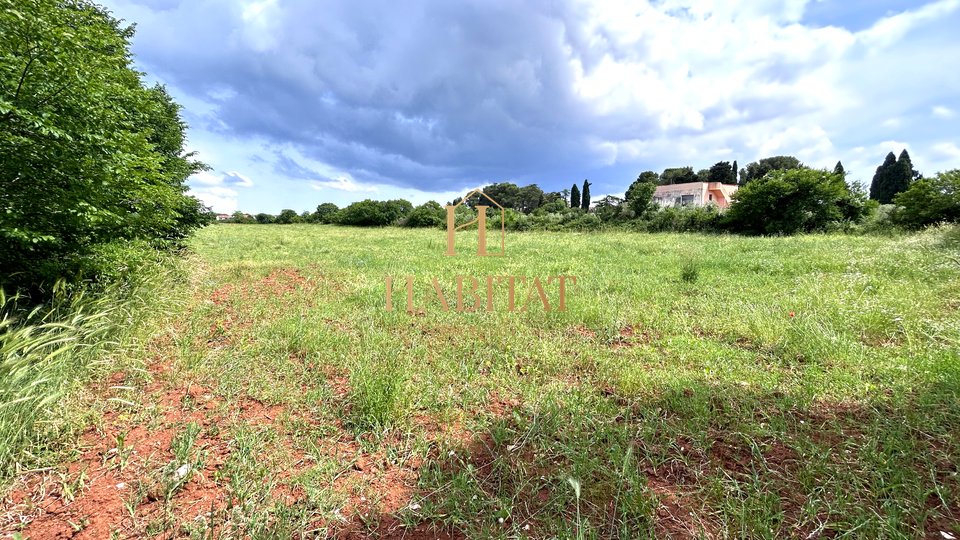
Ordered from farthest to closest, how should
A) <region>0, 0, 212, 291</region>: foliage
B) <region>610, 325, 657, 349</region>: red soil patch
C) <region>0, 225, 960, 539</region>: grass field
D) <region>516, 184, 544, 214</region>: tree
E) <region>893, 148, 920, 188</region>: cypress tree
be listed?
1. <region>893, 148, 920, 188</region>: cypress tree
2. <region>516, 184, 544, 214</region>: tree
3. <region>610, 325, 657, 349</region>: red soil patch
4. <region>0, 0, 212, 291</region>: foliage
5. <region>0, 225, 960, 539</region>: grass field

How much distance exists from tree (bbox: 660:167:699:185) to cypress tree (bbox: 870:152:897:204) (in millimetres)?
18030

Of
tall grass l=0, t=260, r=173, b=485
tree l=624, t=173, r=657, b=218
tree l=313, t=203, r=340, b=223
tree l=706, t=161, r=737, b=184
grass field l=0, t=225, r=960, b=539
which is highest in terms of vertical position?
tree l=706, t=161, r=737, b=184

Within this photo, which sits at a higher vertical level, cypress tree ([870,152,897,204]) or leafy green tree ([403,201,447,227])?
cypress tree ([870,152,897,204])

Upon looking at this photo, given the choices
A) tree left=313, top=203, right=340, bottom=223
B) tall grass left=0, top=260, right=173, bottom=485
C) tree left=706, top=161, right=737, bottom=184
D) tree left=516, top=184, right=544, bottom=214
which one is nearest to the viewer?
tall grass left=0, top=260, right=173, bottom=485

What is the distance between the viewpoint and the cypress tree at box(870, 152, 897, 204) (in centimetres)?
2980

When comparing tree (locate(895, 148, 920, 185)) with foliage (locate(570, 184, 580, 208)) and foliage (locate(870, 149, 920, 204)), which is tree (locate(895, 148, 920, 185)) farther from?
foliage (locate(570, 184, 580, 208))

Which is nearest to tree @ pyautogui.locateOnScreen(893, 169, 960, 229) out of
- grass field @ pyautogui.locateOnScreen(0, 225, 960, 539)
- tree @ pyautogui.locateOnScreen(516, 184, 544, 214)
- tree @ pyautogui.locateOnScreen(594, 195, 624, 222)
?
tree @ pyautogui.locateOnScreen(594, 195, 624, 222)

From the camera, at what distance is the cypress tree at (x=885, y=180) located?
29.8 metres

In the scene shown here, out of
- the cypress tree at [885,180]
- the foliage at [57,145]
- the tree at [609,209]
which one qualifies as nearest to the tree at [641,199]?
the tree at [609,209]

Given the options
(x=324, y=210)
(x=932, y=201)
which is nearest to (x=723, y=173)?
(x=932, y=201)

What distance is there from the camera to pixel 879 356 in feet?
9.29

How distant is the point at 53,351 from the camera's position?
251cm

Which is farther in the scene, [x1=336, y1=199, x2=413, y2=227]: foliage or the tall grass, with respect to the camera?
[x1=336, y1=199, x2=413, y2=227]: foliage

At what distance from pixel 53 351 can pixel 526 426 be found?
339 centimetres
